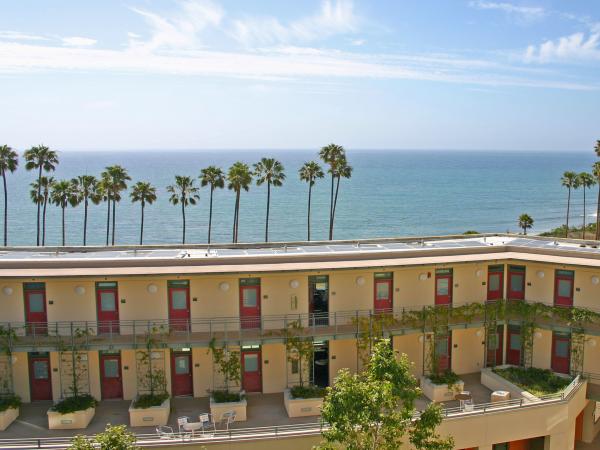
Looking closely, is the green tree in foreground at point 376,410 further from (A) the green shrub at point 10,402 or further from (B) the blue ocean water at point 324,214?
(B) the blue ocean water at point 324,214

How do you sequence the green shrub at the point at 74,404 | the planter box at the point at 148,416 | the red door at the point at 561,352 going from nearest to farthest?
the green shrub at the point at 74,404 < the planter box at the point at 148,416 < the red door at the point at 561,352

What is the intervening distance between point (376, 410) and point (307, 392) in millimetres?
6652

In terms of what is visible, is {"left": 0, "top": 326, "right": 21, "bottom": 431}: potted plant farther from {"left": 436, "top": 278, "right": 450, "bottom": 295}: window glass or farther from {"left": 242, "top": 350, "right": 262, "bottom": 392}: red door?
{"left": 436, "top": 278, "right": 450, "bottom": 295}: window glass

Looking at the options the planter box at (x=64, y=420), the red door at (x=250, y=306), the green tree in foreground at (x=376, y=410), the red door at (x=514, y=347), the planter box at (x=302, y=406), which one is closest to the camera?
the green tree in foreground at (x=376, y=410)

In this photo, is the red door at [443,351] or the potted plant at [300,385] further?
the red door at [443,351]

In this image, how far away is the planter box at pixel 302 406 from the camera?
21.8 meters

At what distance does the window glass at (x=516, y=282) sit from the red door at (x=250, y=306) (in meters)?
11.1

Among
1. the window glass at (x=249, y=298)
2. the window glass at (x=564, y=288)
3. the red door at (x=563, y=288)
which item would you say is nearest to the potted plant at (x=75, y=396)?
the window glass at (x=249, y=298)

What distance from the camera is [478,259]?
24.9m

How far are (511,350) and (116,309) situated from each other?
16542mm

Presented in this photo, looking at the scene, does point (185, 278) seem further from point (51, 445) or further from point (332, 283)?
point (51, 445)

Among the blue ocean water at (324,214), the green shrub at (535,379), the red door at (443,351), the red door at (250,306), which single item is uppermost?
the red door at (250,306)

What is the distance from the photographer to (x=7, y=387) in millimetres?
22734

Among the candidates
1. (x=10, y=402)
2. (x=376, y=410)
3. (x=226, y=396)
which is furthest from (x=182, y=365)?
(x=376, y=410)
